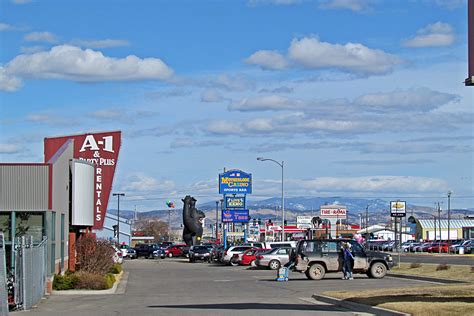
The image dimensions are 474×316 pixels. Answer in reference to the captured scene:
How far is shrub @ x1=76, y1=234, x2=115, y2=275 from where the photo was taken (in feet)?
112

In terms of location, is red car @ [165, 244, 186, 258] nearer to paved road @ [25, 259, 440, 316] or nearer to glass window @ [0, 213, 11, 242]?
paved road @ [25, 259, 440, 316]

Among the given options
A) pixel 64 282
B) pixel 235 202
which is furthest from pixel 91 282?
pixel 235 202

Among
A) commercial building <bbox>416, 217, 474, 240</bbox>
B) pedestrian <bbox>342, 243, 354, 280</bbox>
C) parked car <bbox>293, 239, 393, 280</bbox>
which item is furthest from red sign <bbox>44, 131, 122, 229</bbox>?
commercial building <bbox>416, 217, 474, 240</bbox>

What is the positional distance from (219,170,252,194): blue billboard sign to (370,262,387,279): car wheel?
4553 centimetres

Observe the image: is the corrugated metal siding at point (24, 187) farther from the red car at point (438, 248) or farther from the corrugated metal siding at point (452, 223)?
the corrugated metal siding at point (452, 223)

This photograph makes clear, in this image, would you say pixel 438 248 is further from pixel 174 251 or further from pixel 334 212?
pixel 334 212

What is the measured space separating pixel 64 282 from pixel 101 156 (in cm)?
1655

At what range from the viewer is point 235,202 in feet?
275

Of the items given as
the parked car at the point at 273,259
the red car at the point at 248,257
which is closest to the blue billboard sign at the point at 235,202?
the red car at the point at 248,257

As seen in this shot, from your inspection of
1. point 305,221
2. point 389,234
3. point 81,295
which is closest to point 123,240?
point 305,221

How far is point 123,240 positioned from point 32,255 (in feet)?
352

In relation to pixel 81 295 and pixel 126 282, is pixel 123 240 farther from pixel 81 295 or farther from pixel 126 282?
pixel 81 295

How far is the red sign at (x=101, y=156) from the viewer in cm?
4538

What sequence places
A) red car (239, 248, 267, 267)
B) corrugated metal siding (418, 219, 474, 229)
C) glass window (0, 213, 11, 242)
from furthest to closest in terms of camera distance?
corrugated metal siding (418, 219, 474, 229), red car (239, 248, 267, 267), glass window (0, 213, 11, 242)
